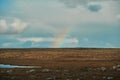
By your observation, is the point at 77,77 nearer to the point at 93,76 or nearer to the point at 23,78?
the point at 93,76

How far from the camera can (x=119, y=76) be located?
135 feet

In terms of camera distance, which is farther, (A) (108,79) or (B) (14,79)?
(B) (14,79)

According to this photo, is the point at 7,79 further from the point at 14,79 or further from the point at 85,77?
the point at 85,77

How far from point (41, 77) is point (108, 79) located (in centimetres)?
851

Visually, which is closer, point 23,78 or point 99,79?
point 99,79

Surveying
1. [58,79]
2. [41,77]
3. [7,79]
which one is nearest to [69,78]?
[58,79]

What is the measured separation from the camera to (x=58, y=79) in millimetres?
40000

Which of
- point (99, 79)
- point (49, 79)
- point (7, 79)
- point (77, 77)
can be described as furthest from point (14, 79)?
point (99, 79)

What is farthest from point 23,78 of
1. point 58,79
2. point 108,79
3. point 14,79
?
point 108,79

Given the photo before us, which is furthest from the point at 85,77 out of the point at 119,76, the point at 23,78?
the point at 23,78

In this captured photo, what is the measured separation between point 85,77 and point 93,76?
3.93 ft

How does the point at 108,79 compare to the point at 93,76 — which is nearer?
the point at 108,79

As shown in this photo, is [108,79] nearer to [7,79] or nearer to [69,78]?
[69,78]

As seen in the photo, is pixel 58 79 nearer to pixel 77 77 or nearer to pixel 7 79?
pixel 77 77
